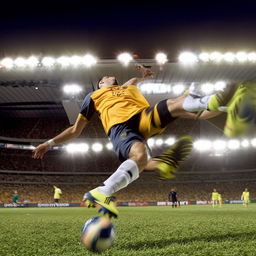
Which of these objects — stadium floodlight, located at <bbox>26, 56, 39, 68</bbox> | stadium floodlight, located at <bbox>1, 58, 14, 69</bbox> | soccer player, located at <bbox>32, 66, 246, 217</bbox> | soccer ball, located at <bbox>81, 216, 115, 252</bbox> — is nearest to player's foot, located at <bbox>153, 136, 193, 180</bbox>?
soccer player, located at <bbox>32, 66, 246, 217</bbox>

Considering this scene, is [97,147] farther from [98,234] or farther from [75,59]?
[98,234]

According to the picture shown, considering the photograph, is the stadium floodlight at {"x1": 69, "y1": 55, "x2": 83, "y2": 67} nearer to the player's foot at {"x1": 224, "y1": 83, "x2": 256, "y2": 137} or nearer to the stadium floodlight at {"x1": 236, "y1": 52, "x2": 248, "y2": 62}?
the stadium floodlight at {"x1": 236, "y1": 52, "x2": 248, "y2": 62}

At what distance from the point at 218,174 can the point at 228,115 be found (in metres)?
30.7

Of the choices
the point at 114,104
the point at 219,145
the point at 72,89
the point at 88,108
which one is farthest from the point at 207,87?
the point at 114,104

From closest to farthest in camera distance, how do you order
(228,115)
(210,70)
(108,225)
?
(228,115), (108,225), (210,70)

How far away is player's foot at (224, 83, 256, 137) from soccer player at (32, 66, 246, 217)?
9.9 inches

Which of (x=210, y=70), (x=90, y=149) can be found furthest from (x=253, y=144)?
(x=90, y=149)

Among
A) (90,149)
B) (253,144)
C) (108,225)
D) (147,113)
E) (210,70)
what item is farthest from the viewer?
(90,149)

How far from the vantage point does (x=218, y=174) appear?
31.4 metres

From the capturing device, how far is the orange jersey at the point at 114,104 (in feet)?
10.2

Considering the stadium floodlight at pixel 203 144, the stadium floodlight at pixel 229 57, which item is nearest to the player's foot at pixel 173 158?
the stadium floodlight at pixel 229 57

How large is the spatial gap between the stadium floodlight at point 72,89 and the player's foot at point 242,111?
73.2 feet

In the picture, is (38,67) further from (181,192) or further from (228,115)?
(228,115)

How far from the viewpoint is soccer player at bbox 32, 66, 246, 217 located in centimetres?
260
